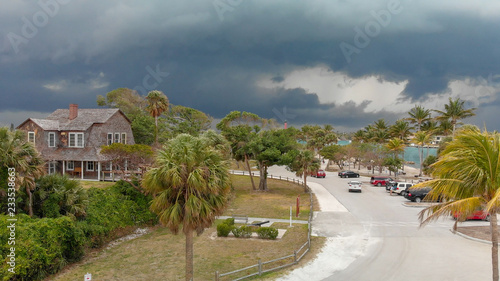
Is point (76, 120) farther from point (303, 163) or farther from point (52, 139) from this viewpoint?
point (303, 163)

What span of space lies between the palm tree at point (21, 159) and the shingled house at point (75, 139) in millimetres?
19445

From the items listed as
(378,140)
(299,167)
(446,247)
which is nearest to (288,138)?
(299,167)

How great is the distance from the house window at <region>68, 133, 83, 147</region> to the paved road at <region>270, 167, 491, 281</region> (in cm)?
2835

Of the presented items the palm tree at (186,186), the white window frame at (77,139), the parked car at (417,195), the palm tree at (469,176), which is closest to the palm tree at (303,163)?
the parked car at (417,195)

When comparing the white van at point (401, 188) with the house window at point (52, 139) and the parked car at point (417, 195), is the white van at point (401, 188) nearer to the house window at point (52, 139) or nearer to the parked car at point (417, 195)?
the parked car at point (417, 195)

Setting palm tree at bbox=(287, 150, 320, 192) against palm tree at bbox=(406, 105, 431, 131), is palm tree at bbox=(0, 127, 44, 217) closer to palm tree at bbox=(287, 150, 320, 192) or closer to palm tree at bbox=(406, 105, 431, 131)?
palm tree at bbox=(287, 150, 320, 192)

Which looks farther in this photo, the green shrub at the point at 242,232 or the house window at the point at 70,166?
the house window at the point at 70,166

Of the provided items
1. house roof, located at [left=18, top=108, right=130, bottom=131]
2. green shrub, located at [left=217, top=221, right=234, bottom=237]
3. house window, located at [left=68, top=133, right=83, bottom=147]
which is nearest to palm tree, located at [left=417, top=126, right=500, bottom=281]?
green shrub, located at [left=217, top=221, right=234, bottom=237]

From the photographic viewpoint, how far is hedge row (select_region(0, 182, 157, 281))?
1430 cm

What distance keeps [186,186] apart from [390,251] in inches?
521

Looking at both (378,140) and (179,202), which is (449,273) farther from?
(378,140)

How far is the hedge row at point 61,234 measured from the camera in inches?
563

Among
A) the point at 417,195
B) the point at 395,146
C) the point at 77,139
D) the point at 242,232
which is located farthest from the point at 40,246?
the point at 395,146

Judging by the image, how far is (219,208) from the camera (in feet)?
42.2
